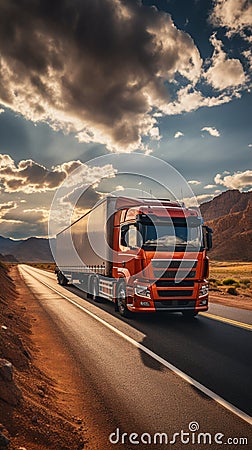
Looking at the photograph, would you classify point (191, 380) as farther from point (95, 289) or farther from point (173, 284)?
point (95, 289)

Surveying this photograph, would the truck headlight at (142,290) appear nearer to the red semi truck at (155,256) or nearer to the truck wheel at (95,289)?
the red semi truck at (155,256)

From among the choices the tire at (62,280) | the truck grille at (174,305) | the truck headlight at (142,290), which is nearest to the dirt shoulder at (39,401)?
the truck headlight at (142,290)

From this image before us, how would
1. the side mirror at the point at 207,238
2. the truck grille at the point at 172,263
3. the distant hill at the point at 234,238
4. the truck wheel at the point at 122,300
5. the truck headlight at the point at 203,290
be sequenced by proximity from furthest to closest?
the distant hill at the point at 234,238 → the truck wheel at the point at 122,300 → the side mirror at the point at 207,238 → the truck headlight at the point at 203,290 → the truck grille at the point at 172,263

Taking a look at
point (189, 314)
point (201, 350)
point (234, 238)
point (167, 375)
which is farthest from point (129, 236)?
point (234, 238)

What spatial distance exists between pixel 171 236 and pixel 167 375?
568 centimetres

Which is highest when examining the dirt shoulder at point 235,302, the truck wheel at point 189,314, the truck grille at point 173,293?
the truck grille at point 173,293

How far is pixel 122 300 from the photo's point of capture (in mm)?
12188

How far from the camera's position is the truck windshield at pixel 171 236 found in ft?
35.9

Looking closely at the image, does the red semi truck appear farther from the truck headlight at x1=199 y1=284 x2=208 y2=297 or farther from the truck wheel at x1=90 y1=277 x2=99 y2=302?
the truck wheel at x1=90 y1=277 x2=99 y2=302

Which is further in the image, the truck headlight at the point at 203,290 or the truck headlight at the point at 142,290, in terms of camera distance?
the truck headlight at the point at 203,290

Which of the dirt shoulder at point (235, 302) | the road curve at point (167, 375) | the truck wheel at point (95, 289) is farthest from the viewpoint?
the truck wheel at point (95, 289)

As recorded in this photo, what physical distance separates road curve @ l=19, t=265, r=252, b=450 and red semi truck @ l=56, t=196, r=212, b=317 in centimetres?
90

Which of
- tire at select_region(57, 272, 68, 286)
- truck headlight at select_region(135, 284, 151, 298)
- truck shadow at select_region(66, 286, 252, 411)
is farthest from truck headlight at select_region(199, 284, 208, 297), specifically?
tire at select_region(57, 272, 68, 286)

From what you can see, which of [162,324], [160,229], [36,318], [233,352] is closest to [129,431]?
[233,352]
